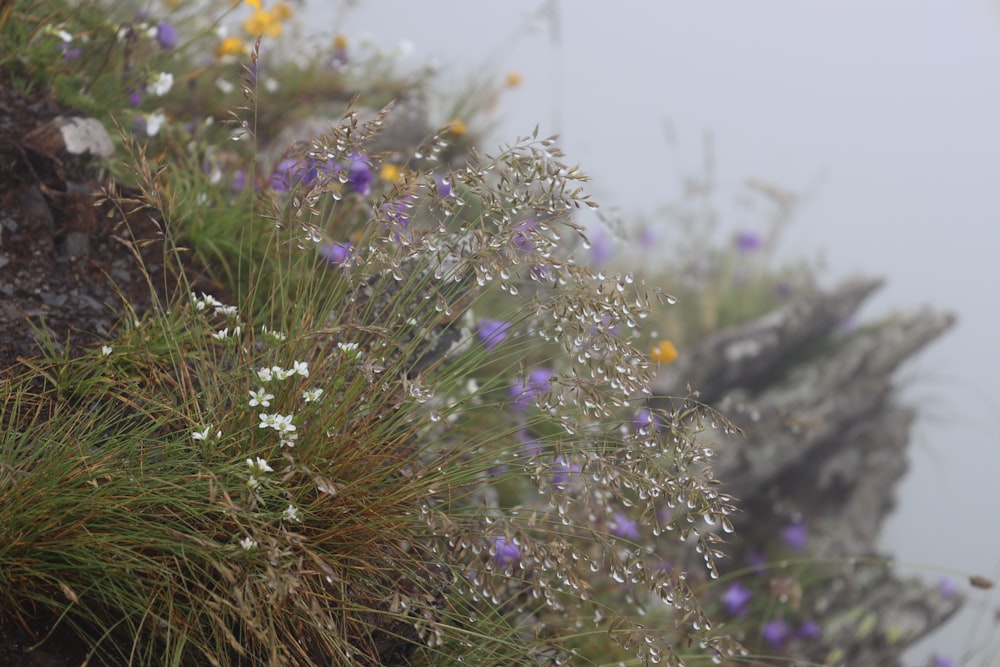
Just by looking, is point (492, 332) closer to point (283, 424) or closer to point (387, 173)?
point (283, 424)

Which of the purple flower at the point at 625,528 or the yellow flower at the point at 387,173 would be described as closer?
the purple flower at the point at 625,528

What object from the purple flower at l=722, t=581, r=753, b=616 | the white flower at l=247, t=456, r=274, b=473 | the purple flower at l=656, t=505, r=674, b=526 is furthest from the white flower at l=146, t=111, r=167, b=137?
the purple flower at l=722, t=581, r=753, b=616

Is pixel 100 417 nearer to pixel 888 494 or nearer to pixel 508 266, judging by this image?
pixel 508 266

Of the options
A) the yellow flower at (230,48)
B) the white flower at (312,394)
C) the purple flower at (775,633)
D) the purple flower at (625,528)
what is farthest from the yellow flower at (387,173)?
the purple flower at (775,633)

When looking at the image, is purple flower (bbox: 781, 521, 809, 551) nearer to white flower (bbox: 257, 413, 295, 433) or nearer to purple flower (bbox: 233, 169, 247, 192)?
purple flower (bbox: 233, 169, 247, 192)

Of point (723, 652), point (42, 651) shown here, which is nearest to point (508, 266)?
point (723, 652)

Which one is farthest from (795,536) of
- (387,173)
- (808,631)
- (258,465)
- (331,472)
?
(258,465)

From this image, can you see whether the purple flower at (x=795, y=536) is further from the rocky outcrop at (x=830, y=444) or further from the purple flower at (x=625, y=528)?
the purple flower at (x=625, y=528)
